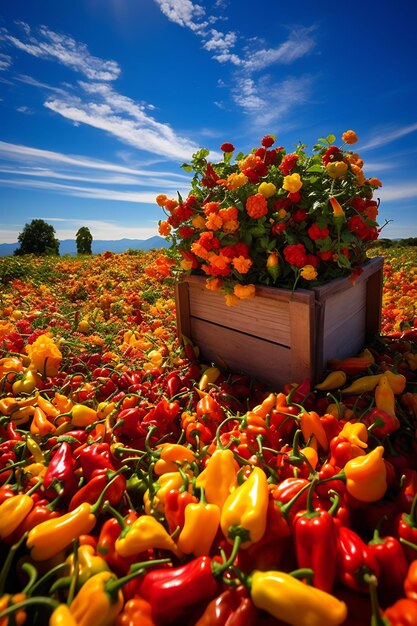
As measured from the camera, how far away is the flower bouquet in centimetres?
243

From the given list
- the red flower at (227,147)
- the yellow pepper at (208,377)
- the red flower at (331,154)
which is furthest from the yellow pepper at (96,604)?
the red flower at (227,147)

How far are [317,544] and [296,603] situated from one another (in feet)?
0.75

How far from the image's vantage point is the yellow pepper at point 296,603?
1170 mm

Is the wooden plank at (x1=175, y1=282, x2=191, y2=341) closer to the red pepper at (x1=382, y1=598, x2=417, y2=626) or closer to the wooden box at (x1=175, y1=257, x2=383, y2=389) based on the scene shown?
the wooden box at (x1=175, y1=257, x2=383, y2=389)

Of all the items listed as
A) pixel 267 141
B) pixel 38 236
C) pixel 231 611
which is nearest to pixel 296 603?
pixel 231 611

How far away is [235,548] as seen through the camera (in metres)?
1.33

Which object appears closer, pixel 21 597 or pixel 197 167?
pixel 21 597

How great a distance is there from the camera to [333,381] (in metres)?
2.45

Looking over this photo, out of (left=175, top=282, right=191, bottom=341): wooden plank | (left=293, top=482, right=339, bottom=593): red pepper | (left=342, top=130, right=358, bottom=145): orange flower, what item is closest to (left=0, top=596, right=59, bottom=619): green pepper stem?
(left=293, top=482, right=339, bottom=593): red pepper

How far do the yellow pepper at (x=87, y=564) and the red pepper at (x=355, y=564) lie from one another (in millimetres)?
903

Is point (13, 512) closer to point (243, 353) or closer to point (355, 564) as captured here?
point (355, 564)

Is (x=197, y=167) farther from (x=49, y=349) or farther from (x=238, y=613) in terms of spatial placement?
(x=238, y=613)

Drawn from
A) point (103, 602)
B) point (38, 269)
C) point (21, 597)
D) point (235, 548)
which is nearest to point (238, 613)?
point (235, 548)

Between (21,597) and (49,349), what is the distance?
6.79 ft
